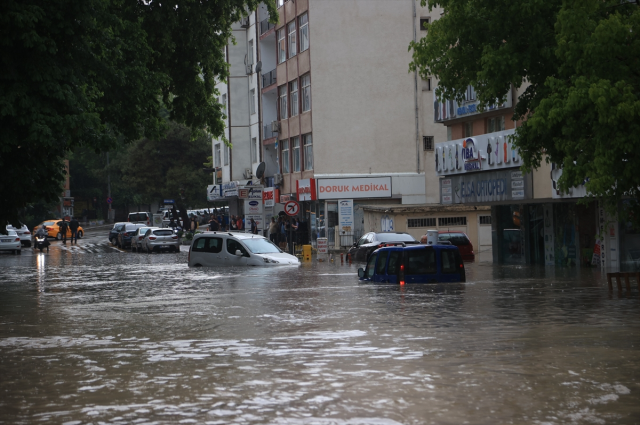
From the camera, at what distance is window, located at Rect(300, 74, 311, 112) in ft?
178

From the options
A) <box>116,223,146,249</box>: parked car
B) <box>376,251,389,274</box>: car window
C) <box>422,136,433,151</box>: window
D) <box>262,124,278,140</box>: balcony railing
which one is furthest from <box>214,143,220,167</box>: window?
<box>376,251,389,274</box>: car window

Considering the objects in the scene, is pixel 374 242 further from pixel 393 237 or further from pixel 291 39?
pixel 291 39

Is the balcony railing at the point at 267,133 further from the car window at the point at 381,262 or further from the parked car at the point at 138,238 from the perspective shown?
the car window at the point at 381,262

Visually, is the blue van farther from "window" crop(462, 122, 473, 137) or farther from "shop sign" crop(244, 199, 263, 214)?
"shop sign" crop(244, 199, 263, 214)

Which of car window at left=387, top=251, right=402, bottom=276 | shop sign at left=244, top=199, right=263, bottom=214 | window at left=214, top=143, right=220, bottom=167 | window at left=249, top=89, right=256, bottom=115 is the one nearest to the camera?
car window at left=387, top=251, right=402, bottom=276

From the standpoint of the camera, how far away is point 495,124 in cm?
3784

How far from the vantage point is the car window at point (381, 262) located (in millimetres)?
22984

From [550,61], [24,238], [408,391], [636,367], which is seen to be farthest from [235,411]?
[24,238]

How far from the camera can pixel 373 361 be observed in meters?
11.1

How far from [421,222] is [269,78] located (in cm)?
1689

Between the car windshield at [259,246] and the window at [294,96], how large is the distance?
23463 millimetres

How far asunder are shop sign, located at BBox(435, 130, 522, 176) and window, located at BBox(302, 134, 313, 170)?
1570 cm

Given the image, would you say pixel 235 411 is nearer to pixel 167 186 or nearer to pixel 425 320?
pixel 425 320

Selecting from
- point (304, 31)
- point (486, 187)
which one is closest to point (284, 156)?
point (304, 31)
